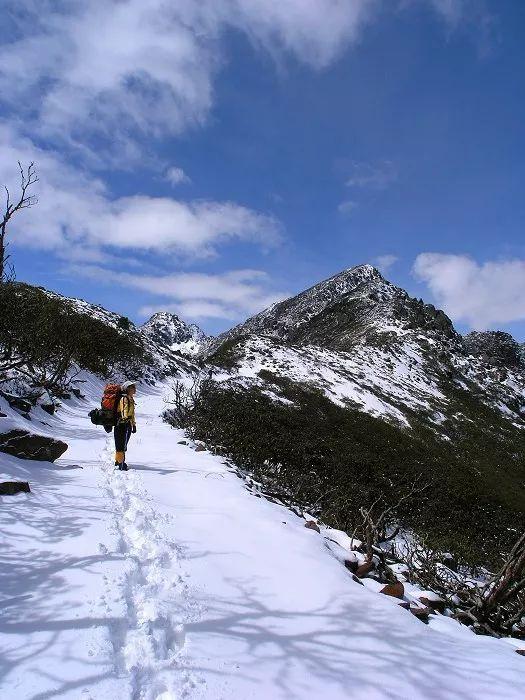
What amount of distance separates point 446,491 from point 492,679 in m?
19.5

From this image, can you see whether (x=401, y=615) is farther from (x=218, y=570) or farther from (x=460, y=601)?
(x=460, y=601)

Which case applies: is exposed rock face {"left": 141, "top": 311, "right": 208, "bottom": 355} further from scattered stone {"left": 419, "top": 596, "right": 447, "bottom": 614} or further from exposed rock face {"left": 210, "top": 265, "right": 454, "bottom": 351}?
scattered stone {"left": 419, "top": 596, "right": 447, "bottom": 614}

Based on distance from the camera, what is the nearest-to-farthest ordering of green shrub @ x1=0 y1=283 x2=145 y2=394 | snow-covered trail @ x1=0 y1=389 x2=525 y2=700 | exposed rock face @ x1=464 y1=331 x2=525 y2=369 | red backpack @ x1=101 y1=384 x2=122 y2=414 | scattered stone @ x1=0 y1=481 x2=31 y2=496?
snow-covered trail @ x1=0 y1=389 x2=525 y2=700 < scattered stone @ x1=0 y1=481 x2=31 y2=496 < red backpack @ x1=101 y1=384 x2=122 y2=414 < green shrub @ x1=0 y1=283 x2=145 y2=394 < exposed rock face @ x1=464 y1=331 x2=525 y2=369

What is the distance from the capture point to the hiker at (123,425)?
8156mm

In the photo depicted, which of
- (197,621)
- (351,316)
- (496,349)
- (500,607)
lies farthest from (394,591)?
(496,349)

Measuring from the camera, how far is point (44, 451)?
7383mm

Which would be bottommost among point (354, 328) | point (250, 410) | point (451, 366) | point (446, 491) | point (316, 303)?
point (446, 491)

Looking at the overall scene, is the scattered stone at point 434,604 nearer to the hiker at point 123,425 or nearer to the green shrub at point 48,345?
the hiker at point 123,425

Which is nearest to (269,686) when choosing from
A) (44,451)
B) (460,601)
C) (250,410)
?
(460,601)

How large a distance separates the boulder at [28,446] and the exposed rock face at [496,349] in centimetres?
5994

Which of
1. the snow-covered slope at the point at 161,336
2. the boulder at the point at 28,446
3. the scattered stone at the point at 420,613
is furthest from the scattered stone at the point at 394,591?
the snow-covered slope at the point at 161,336

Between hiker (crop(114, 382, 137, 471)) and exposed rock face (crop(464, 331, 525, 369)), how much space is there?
58379 mm

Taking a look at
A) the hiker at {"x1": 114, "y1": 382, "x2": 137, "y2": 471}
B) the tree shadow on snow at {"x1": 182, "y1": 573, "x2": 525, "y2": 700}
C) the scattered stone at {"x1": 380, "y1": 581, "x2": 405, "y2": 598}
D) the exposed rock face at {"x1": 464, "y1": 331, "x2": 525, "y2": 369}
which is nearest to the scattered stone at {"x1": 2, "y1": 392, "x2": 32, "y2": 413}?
the hiker at {"x1": 114, "y1": 382, "x2": 137, "y2": 471}

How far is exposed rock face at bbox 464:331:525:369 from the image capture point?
198 ft
